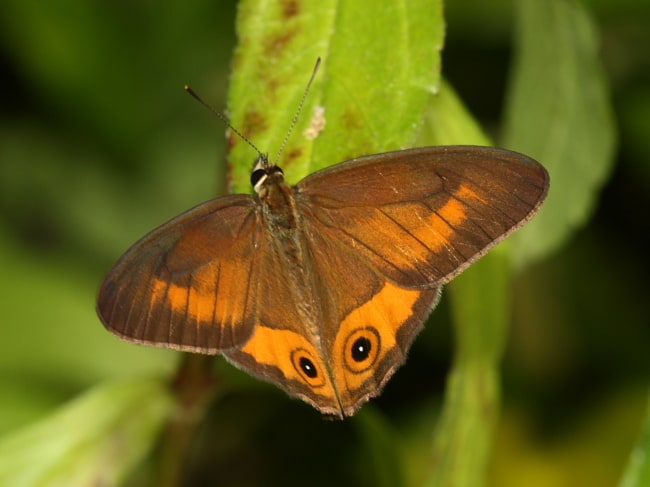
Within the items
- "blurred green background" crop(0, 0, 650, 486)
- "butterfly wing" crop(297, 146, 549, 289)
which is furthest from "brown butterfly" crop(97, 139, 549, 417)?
"blurred green background" crop(0, 0, 650, 486)

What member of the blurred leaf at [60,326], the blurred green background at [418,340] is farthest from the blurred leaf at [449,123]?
the blurred leaf at [60,326]

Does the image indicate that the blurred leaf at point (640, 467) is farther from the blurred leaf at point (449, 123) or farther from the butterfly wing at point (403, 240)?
the blurred leaf at point (449, 123)

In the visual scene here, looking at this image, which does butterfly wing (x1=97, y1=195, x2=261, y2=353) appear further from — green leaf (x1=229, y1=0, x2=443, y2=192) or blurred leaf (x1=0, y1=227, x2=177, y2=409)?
blurred leaf (x1=0, y1=227, x2=177, y2=409)

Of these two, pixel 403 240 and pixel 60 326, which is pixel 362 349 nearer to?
pixel 403 240

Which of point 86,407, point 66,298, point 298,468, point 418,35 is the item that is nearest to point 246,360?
point 86,407

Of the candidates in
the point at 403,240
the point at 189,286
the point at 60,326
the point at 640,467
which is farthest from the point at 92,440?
the point at 60,326
